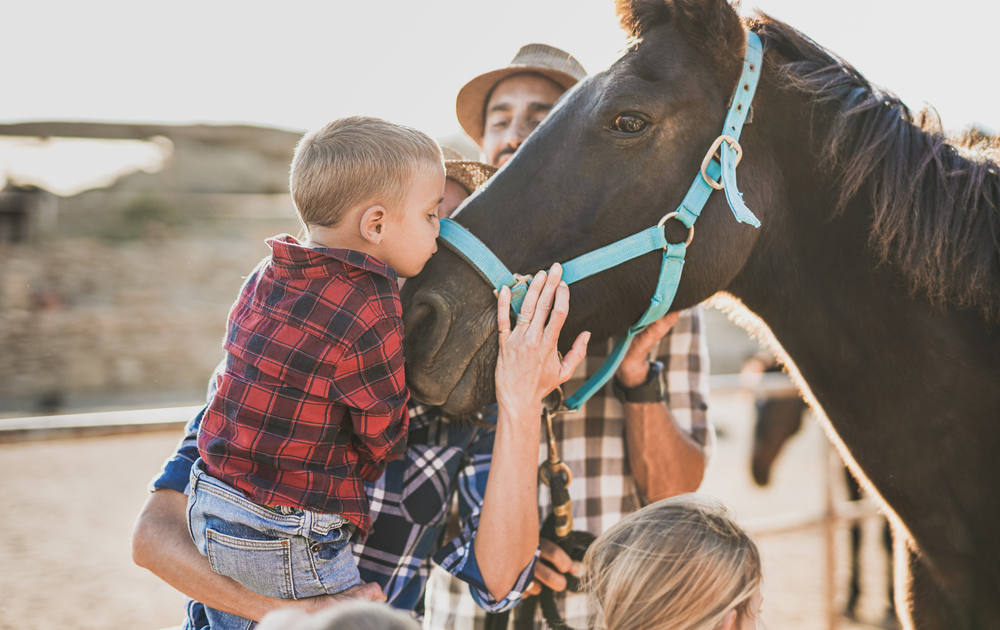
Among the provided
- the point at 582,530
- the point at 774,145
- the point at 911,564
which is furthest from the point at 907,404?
the point at 582,530

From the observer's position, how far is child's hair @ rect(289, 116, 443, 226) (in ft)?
4.57

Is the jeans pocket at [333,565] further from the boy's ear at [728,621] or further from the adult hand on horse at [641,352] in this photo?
the adult hand on horse at [641,352]

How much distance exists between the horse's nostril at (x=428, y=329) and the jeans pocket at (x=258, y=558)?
0.43m

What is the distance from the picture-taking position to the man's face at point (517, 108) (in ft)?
7.38

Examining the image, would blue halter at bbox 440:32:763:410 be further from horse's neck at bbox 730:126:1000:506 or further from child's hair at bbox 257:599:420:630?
child's hair at bbox 257:599:420:630

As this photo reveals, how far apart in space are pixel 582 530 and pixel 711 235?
88 cm

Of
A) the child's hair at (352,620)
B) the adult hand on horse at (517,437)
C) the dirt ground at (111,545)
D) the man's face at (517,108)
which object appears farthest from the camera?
the dirt ground at (111,545)

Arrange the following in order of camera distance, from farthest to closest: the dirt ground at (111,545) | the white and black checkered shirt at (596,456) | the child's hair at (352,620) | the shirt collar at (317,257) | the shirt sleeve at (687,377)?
the dirt ground at (111,545)
the shirt sleeve at (687,377)
the white and black checkered shirt at (596,456)
the shirt collar at (317,257)
the child's hair at (352,620)

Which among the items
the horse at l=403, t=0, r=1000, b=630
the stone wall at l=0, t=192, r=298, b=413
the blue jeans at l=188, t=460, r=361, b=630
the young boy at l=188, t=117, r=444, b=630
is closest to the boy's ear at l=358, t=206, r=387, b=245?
the young boy at l=188, t=117, r=444, b=630

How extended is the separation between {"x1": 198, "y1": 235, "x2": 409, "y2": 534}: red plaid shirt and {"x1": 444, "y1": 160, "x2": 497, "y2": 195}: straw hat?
683 millimetres

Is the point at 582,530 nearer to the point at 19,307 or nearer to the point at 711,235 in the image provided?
the point at 711,235

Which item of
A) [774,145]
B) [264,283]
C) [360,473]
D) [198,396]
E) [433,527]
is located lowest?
[198,396]

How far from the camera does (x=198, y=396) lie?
15.9 meters

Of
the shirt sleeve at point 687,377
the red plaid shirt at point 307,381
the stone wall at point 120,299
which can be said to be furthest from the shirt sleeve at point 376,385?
the stone wall at point 120,299
